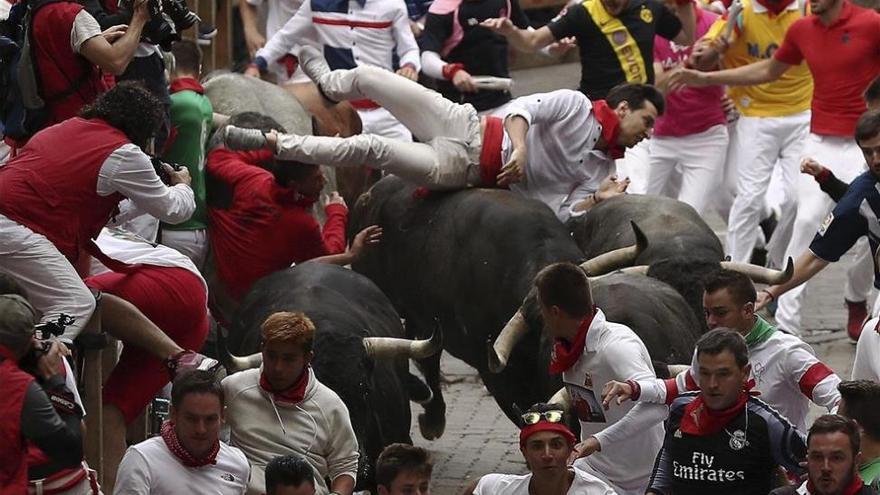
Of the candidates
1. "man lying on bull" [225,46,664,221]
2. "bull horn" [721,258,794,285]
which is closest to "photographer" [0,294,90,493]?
"bull horn" [721,258,794,285]

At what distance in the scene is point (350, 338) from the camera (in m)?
10.1

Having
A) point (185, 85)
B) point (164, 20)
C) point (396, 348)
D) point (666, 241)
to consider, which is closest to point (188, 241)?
point (185, 85)

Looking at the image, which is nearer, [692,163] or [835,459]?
[835,459]

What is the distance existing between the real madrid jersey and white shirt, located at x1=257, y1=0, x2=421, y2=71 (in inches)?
53.8

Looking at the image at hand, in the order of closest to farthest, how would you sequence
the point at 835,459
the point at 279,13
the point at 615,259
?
1. the point at 835,459
2. the point at 615,259
3. the point at 279,13

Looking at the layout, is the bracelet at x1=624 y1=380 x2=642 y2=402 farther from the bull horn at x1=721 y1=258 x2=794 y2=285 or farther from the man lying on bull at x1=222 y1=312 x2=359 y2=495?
the bull horn at x1=721 y1=258 x2=794 y2=285

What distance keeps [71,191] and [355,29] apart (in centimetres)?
625

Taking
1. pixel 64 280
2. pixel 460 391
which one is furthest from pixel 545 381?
pixel 460 391

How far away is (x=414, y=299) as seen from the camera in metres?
12.6

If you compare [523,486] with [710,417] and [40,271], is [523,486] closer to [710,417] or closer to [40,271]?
[710,417]

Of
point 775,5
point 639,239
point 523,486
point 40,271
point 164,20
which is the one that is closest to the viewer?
point 523,486

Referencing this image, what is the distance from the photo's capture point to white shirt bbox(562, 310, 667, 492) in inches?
338

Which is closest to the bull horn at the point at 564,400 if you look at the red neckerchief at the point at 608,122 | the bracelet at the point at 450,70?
the red neckerchief at the point at 608,122

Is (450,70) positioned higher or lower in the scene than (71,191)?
lower
